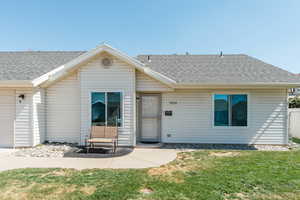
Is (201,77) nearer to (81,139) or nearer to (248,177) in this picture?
(248,177)

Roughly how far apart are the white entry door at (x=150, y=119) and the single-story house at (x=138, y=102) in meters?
0.05

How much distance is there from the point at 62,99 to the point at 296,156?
985cm

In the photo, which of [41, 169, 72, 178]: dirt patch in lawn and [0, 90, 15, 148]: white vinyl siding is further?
[0, 90, 15, 148]: white vinyl siding

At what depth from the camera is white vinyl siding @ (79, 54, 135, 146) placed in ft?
23.7

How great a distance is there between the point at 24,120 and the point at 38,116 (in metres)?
0.52

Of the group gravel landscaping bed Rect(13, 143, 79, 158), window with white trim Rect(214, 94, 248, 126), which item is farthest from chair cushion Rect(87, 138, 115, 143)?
window with white trim Rect(214, 94, 248, 126)

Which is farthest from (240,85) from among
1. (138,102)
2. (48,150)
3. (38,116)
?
(38,116)

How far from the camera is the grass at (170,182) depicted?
334 centimetres

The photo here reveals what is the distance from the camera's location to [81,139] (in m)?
7.34

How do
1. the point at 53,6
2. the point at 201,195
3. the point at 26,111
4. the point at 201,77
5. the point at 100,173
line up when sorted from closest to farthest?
the point at 201,195 → the point at 100,173 → the point at 26,111 → the point at 201,77 → the point at 53,6

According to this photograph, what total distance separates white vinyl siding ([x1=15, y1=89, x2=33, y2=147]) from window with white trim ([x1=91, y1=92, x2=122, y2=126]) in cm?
267

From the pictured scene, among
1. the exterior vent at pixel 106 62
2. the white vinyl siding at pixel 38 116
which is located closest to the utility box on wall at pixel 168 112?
the exterior vent at pixel 106 62

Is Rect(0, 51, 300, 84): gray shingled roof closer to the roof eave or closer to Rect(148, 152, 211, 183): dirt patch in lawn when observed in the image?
the roof eave

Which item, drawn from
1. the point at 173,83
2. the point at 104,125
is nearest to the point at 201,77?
the point at 173,83
